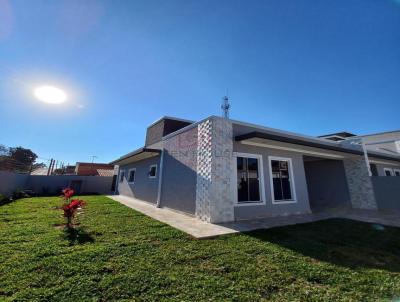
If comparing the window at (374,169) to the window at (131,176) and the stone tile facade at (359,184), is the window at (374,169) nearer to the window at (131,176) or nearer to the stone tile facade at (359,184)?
the stone tile facade at (359,184)

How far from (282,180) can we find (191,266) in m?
6.94

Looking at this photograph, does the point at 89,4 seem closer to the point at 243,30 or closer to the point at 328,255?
the point at 243,30

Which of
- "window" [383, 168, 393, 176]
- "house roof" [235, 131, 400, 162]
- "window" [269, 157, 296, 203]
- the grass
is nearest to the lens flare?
the grass

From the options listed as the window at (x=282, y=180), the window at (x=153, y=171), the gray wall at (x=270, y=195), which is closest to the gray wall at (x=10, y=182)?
the window at (x=153, y=171)

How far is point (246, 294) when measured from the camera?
2.53m

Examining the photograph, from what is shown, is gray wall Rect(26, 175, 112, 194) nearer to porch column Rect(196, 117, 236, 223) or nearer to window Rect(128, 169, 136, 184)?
window Rect(128, 169, 136, 184)

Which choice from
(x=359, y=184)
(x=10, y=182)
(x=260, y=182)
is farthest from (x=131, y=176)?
(x=359, y=184)

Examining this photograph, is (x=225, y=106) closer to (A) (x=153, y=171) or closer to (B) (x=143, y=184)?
(A) (x=153, y=171)

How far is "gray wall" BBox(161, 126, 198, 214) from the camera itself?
7988mm

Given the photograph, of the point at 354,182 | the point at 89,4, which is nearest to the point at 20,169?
the point at 89,4

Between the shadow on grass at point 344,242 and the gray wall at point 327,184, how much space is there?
5569 millimetres

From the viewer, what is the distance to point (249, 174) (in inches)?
313

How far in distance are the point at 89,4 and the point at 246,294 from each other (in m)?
8.09

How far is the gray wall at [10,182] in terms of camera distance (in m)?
12.1
